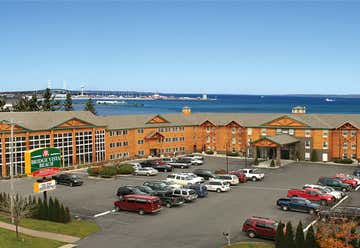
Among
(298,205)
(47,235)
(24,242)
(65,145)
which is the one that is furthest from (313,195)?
(65,145)

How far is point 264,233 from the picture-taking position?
34969 mm

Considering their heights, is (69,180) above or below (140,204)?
above

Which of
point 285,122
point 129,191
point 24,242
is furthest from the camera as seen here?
point 285,122

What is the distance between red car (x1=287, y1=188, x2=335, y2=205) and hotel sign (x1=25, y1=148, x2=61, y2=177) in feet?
82.2

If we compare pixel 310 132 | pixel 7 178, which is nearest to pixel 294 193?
pixel 310 132

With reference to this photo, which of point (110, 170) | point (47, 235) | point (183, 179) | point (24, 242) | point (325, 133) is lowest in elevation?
point (47, 235)

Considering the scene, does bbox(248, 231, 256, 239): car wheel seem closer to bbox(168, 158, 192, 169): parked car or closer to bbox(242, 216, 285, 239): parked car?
bbox(242, 216, 285, 239): parked car

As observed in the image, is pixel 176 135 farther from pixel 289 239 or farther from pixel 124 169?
pixel 289 239

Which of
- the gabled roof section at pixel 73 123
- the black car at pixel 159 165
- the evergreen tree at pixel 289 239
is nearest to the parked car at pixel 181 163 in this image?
the black car at pixel 159 165

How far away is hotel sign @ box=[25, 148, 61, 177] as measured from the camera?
133 ft

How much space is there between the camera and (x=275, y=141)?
76.0m

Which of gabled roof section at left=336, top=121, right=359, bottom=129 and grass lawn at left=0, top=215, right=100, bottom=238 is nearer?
grass lawn at left=0, top=215, right=100, bottom=238

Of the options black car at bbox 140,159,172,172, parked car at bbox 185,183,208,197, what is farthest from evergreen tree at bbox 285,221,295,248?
black car at bbox 140,159,172,172

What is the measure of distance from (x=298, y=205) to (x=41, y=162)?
2469cm
